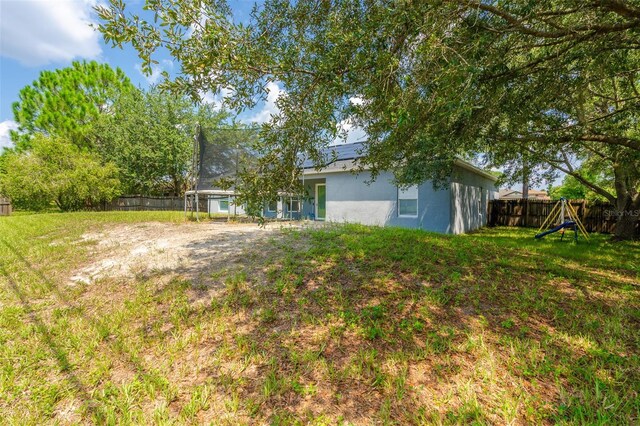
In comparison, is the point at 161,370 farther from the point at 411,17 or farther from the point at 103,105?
the point at 103,105

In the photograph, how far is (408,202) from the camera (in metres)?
9.80

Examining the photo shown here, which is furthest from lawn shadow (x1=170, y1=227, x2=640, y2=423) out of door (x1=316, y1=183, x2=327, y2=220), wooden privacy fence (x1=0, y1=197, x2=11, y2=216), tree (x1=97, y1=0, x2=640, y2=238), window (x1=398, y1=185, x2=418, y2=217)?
wooden privacy fence (x1=0, y1=197, x2=11, y2=216)

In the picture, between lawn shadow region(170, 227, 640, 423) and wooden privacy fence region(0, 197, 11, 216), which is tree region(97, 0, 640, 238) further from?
wooden privacy fence region(0, 197, 11, 216)

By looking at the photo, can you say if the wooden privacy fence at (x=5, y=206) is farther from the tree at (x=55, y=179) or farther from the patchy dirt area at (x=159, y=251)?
the patchy dirt area at (x=159, y=251)

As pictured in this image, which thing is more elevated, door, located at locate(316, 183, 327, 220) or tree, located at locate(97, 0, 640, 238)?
tree, located at locate(97, 0, 640, 238)

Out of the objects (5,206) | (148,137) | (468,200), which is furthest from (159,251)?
(5,206)

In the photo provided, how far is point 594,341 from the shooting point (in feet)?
8.22

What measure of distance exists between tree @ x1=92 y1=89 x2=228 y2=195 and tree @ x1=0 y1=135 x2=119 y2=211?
8.17 ft

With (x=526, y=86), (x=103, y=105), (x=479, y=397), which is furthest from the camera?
(x=103, y=105)

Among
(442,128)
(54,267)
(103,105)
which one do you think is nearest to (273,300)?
(442,128)

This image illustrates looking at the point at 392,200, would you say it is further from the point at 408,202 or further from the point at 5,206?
the point at 5,206

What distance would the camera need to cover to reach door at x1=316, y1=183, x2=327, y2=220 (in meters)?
12.8

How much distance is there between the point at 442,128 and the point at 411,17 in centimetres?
202

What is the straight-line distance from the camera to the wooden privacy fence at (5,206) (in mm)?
18000
